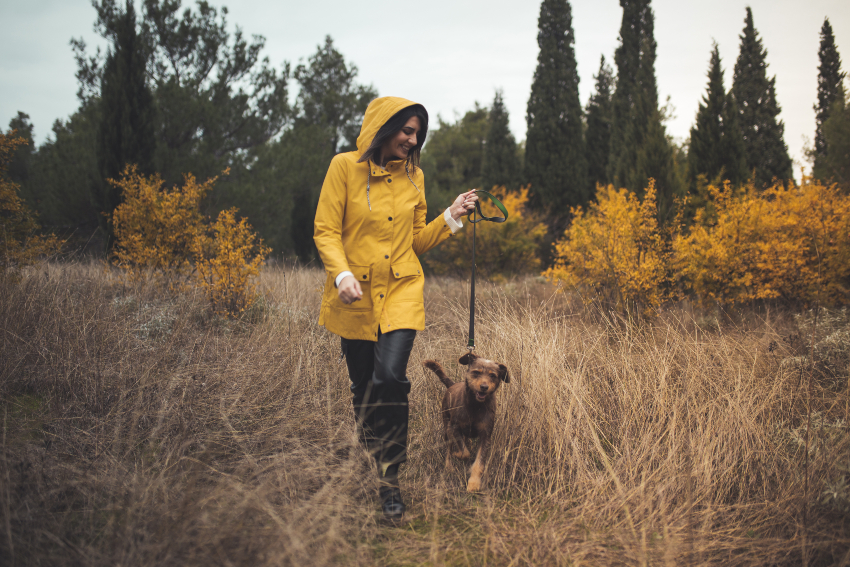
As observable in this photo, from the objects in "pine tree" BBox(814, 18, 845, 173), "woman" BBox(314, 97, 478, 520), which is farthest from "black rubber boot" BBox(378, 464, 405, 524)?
"pine tree" BBox(814, 18, 845, 173)

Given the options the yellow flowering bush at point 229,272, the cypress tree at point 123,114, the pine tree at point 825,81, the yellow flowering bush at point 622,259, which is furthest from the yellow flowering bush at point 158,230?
the pine tree at point 825,81

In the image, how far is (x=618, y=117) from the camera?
1806 cm

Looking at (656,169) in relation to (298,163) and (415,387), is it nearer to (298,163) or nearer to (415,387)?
(415,387)

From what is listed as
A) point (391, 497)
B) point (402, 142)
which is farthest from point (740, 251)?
point (391, 497)

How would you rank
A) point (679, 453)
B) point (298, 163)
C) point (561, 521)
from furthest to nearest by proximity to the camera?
point (298, 163), point (679, 453), point (561, 521)

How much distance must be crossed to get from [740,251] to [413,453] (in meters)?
5.36

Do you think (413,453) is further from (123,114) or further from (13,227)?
(123,114)

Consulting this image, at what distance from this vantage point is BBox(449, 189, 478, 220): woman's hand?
7.89ft

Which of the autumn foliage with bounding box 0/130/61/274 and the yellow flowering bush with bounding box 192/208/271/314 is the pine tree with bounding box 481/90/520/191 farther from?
the autumn foliage with bounding box 0/130/61/274

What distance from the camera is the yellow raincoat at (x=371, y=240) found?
85.5 inches

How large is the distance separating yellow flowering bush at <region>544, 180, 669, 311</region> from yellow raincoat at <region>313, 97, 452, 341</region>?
3540 mm

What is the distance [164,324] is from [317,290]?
85.7 inches

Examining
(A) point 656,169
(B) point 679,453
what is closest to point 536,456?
(B) point 679,453

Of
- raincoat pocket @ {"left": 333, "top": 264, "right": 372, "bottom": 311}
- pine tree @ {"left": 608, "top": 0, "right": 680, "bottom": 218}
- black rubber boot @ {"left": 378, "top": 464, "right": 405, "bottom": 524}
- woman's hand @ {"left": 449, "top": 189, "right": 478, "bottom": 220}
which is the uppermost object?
pine tree @ {"left": 608, "top": 0, "right": 680, "bottom": 218}
